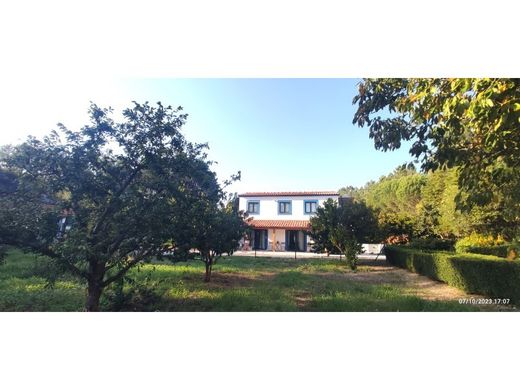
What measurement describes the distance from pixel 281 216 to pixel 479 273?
14.4 m

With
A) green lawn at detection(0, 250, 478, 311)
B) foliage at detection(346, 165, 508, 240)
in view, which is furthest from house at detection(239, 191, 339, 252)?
green lawn at detection(0, 250, 478, 311)

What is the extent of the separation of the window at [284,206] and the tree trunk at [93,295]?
16.1 m

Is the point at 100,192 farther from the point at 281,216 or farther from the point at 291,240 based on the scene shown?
the point at 291,240

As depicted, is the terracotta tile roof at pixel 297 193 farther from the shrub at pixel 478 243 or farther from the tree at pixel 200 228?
the tree at pixel 200 228

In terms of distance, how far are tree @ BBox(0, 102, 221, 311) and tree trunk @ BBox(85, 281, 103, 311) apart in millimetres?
15

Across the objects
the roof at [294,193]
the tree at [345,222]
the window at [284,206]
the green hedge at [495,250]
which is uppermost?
the roof at [294,193]

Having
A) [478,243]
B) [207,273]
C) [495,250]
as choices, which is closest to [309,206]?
[478,243]

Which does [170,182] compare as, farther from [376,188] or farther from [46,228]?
[376,188]

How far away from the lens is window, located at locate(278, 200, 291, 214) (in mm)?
19688

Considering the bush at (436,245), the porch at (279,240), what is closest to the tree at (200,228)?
the bush at (436,245)

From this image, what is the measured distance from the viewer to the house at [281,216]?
19.1 meters

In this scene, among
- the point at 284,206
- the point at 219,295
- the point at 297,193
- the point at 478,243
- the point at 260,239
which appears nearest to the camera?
the point at 219,295

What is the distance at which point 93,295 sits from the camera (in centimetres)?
414

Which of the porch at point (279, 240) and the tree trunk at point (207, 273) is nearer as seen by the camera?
the tree trunk at point (207, 273)
